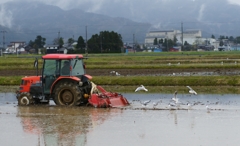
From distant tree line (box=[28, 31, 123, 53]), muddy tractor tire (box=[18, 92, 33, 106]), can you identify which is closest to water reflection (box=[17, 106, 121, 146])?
muddy tractor tire (box=[18, 92, 33, 106])

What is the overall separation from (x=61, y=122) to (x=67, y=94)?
4.09 meters

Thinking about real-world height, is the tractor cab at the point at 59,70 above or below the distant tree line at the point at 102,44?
below

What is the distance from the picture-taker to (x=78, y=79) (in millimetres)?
19375

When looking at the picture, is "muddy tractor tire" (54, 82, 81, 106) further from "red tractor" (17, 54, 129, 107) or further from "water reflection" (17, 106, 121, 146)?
"water reflection" (17, 106, 121, 146)

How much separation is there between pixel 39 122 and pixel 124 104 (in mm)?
4544

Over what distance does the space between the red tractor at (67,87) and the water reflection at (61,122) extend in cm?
54

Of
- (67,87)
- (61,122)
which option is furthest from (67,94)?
(61,122)

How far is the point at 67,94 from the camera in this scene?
776 inches

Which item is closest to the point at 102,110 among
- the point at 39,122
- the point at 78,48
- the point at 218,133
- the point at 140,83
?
the point at 39,122

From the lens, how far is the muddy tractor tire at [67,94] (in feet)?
63.6

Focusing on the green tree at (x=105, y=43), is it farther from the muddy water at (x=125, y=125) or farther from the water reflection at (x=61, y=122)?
the water reflection at (x=61, y=122)

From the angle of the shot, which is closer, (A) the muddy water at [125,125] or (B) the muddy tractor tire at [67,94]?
(A) the muddy water at [125,125]

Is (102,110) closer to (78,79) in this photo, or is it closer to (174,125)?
(78,79)

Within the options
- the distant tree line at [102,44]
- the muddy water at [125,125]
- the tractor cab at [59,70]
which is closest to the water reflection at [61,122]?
the muddy water at [125,125]
